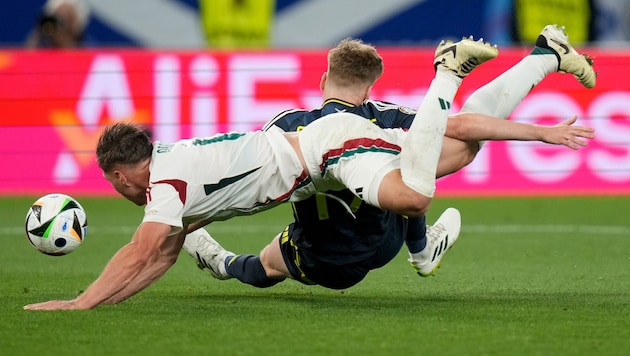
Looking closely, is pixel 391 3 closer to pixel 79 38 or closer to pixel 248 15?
pixel 248 15

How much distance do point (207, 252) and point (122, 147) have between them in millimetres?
1212

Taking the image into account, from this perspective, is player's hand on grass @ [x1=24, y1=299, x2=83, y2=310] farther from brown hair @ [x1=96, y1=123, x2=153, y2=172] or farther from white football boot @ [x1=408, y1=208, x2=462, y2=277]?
white football boot @ [x1=408, y1=208, x2=462, y2=277]

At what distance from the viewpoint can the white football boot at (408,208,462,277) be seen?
6.48m

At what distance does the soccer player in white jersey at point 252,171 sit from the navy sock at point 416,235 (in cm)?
69

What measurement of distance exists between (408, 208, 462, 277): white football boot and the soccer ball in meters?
1.87

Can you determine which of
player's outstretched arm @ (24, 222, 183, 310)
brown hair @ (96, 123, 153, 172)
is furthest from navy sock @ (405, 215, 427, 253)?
brown hair @ (96, 123, 153, 172)

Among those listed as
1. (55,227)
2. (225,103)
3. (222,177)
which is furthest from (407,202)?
(225,103)

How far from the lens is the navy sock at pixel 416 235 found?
20.9ft

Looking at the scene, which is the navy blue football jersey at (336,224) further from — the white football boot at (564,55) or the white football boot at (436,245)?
the white football boot at (564,55)

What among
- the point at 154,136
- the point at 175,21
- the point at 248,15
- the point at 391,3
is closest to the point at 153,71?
the point at 154,136

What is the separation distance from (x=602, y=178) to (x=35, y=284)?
6678mm

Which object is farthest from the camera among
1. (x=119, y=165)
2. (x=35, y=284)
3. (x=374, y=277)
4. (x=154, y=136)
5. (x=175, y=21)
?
(x=175, y=21)

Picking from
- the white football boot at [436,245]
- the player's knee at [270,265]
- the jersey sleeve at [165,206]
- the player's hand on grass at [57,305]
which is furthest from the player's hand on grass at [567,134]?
the player's hand on grass at [57,305]

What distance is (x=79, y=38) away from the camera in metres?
13.3
